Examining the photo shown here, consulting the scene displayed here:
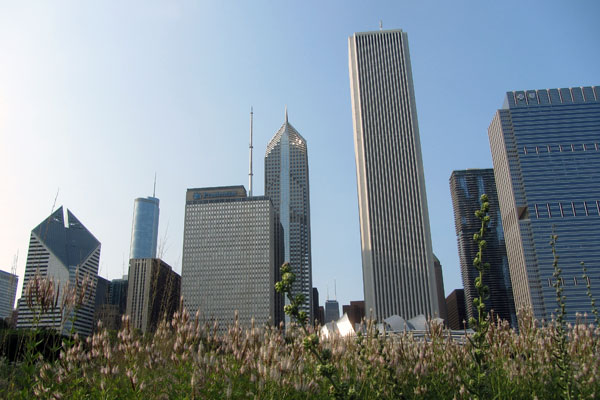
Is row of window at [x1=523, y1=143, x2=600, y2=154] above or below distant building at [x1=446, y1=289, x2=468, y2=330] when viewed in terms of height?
above

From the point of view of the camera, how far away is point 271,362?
493cm

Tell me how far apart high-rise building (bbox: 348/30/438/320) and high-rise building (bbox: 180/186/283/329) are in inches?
1808

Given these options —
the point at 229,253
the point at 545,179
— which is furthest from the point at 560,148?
the point at 229,253

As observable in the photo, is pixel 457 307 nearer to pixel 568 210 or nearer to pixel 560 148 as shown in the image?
pixel 568 210

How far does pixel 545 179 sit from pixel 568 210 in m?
11.4

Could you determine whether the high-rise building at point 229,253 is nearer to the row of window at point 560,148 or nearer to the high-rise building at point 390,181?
the high-rise building at point 390,181

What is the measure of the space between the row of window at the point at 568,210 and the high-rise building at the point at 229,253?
279ft

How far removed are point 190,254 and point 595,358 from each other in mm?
149612

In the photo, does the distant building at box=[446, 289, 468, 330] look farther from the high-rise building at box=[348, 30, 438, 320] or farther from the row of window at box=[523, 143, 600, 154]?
the high-rise building at box=[348, 30, 438, 320]

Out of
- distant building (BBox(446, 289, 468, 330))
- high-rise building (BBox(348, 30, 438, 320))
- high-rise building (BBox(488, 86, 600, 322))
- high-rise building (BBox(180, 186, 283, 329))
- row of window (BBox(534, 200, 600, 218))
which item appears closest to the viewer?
high-rise building (BBox(348, 30, 438, 320))

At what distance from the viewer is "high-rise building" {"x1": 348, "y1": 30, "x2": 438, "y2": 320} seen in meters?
104

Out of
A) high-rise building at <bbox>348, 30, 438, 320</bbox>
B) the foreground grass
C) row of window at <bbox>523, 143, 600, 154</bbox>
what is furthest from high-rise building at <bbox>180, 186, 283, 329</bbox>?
the foreground grass

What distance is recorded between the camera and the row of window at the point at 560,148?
137 m

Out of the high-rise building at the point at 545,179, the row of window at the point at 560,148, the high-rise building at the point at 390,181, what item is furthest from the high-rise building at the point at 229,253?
the row of window at the point at 560,148
